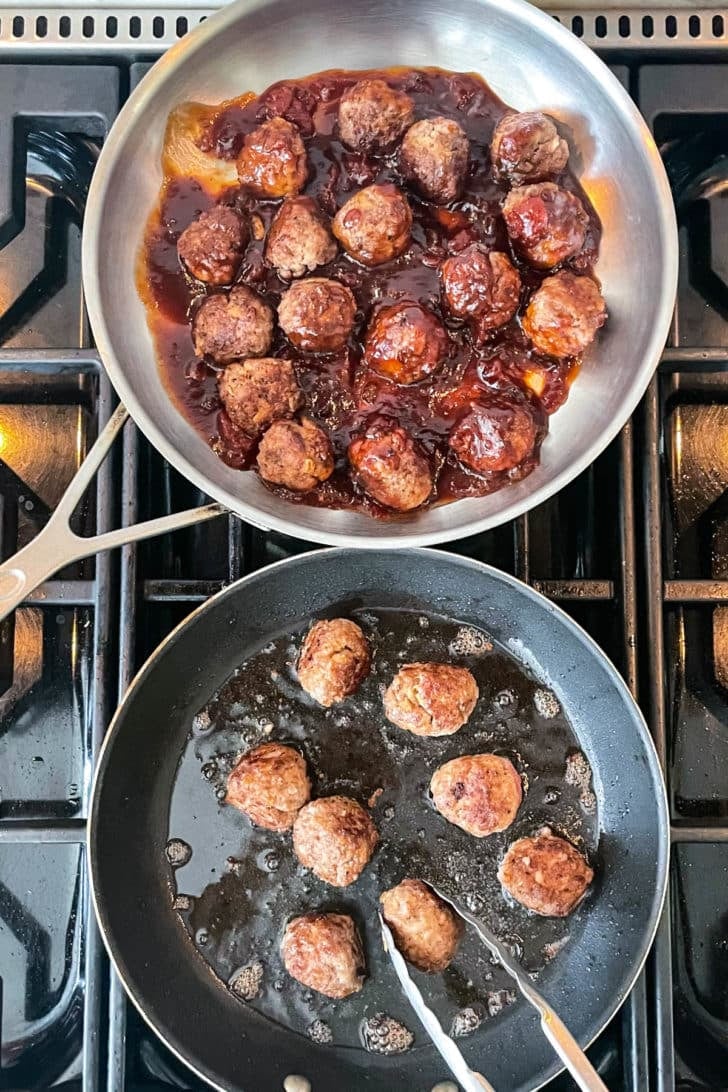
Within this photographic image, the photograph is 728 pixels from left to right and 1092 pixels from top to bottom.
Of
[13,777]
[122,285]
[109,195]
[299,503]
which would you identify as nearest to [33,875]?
[13,777]

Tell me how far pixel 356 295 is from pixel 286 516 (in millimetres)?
392

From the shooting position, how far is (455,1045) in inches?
58.8

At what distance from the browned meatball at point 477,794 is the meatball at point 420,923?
14cm

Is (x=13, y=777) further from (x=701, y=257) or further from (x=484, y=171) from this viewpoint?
(x=701, y=257)

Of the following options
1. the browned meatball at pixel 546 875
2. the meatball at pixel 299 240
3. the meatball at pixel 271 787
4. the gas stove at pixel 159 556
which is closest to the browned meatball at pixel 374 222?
the meatball at pixel 299 240

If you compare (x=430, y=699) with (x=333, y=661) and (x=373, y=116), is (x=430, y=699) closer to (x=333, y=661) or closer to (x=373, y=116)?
(x=333, y=661)

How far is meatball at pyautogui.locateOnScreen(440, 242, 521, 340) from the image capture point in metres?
1.40

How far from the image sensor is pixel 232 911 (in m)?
1.64

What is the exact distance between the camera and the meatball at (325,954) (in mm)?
1533

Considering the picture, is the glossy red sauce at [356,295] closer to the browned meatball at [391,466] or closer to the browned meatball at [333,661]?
the browned meatball at [391,466]

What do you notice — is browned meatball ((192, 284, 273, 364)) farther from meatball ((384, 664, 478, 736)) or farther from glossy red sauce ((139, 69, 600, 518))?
meatball ((384, 664, 478, 736))

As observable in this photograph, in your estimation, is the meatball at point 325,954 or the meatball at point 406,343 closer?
the meatball at point 406,343

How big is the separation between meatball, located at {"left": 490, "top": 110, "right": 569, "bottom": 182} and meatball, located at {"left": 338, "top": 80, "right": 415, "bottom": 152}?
0.54ft

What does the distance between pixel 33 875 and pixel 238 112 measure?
1457 mm
